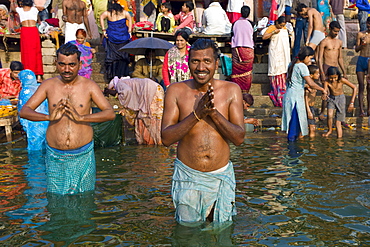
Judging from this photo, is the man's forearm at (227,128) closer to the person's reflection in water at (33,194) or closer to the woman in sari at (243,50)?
the person's reflection in water at (33,194)

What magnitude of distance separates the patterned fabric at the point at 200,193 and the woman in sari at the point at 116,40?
8.56 metres

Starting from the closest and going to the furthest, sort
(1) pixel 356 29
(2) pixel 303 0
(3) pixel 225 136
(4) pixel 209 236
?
(3) pixel 225 136 < (4) pixel 209 236 < (2) pixel 303 0 < (1) pixel 356 29

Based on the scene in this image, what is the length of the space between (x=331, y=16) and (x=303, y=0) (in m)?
1.04

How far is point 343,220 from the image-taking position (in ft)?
15.6

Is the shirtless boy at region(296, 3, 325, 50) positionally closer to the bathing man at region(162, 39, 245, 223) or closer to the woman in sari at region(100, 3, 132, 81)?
the woman in sari at region(100, 3, 132, 81)

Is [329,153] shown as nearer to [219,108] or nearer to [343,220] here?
[343,220]

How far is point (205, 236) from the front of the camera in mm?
4109

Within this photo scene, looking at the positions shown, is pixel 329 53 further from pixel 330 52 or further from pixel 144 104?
pixel 144 104

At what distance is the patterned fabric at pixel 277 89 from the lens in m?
12.0

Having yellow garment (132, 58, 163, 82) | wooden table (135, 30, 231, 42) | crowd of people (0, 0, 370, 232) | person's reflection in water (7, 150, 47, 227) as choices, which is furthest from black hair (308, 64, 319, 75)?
person's reflection in water (7, 150, 47, 227)

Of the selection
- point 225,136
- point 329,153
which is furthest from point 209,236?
point 329,153

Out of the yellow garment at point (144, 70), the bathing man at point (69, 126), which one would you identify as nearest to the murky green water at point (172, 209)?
the bathing man at point (69, 126)

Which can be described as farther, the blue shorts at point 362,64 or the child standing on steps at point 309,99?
the blue shorts at point 362,64

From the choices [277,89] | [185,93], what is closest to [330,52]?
[277,89]
